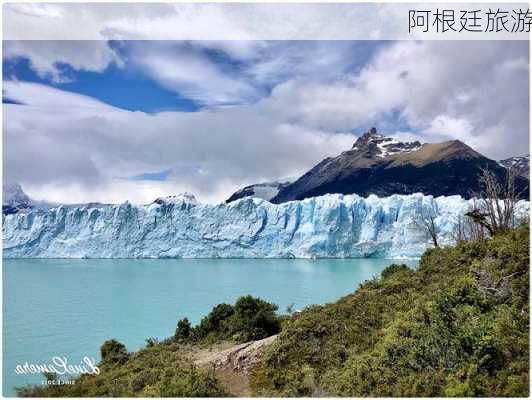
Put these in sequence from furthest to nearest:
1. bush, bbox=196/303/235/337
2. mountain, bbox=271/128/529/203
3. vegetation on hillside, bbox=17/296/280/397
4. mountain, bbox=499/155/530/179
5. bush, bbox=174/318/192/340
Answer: mountain, bbox=271/128/529/203 < mountain, bbox=499/155/530/179 < bush, bbox=174/318/192/340 < bush, bbox=196/303/235/337 < vegetation on hillside, bbox=17/296/280/397

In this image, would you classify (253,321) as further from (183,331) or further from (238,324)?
(183,331)

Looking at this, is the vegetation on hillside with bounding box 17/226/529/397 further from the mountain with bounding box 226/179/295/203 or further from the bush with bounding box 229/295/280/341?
the mountain with bounding box 226/179/295/203

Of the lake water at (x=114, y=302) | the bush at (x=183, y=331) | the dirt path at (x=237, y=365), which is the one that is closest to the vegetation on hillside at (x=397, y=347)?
the dirt path at (x=237, y=365)

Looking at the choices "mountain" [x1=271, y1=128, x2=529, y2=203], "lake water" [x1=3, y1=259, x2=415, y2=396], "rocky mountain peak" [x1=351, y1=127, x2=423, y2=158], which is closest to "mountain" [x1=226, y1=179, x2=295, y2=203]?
"mountain" [x1=271, y1=128, x2=529, y2=203]

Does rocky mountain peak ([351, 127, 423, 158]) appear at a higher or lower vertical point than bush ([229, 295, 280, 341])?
higher

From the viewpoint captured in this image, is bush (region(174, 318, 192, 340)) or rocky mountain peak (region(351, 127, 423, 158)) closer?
bush (region(174, 318, 192, 340))

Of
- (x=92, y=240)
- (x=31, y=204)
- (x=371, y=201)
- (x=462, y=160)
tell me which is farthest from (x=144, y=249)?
(x=31, y=204)

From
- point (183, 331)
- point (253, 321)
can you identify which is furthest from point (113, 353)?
point (253, 321)

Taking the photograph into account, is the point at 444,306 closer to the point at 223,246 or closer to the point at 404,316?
the point at 404,316
